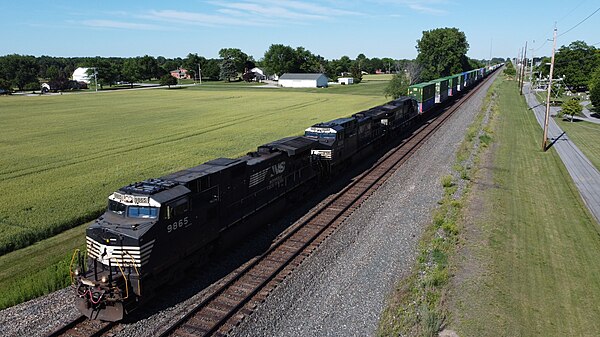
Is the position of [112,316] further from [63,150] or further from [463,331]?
[63,150]

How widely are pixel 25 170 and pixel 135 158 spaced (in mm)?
8632

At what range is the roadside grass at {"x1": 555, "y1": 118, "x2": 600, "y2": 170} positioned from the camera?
36125 millimetres

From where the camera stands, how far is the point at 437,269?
15359 mm

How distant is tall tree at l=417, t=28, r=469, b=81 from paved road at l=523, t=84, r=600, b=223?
72.4 m

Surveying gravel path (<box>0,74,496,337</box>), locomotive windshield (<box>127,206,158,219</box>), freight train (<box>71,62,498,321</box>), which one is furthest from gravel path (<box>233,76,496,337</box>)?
locomotive windshield (<box>127,206,158,219</box>)

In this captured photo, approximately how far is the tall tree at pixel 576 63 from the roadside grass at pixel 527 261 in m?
69.7

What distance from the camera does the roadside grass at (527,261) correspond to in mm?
12477

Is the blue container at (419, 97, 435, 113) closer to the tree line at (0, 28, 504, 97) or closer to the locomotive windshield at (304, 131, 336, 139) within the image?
the tree line at (0, 28, 504, 97)

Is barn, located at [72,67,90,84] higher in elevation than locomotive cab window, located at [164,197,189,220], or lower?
higher

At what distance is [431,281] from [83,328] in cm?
1105

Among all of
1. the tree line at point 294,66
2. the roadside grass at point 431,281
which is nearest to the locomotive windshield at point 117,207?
the roadside grass at point 431,281

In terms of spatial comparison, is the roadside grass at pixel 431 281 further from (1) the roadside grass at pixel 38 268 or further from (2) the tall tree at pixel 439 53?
(2) the tall tree at pixel 439 53

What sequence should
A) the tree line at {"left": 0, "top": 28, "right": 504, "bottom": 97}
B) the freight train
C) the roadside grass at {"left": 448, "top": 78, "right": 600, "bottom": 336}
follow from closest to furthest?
the roadside grass at {"left": 448, "top": 78, "right": 600, "bottom": 336}, the freight train, the tree line at {"left": 0, "top": 28, "right": 504, "bottom": 97}

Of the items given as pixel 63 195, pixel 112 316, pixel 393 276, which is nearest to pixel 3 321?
pixel 112 316
